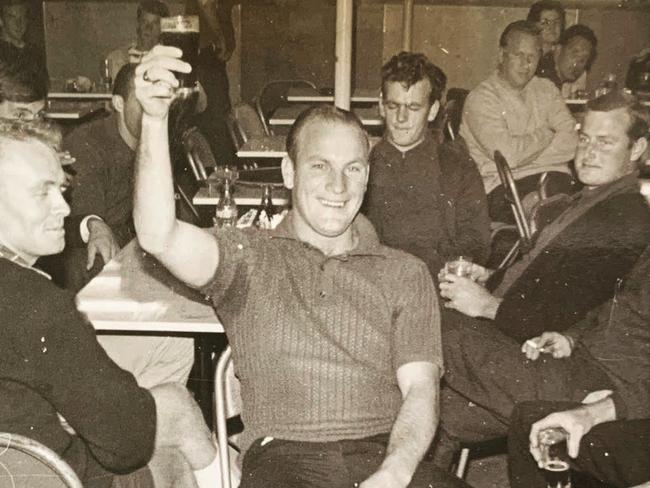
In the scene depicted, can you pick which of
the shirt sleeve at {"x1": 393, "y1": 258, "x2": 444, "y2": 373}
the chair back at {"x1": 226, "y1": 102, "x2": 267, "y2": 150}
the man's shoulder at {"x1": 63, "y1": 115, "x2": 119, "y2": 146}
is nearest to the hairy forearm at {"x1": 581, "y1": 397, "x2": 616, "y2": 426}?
the shirt sleeve at {"x1": 393, "y1": 258, "x2": 444, "y2": 373}

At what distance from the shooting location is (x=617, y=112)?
2.70 m

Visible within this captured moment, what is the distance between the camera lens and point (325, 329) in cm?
188

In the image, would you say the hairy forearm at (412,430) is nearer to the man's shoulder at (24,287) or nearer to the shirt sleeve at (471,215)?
the man's shoulder at (24,287)

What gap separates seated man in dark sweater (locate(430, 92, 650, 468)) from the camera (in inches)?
89.5

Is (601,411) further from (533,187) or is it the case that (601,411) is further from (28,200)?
(533,187)

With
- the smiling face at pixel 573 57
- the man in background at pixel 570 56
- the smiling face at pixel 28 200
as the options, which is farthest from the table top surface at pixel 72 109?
the smiling face at pixel 28 200

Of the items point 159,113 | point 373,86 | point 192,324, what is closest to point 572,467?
point 192,324

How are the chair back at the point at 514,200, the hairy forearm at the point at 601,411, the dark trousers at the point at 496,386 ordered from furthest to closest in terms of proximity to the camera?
the chair back at the point at 514,200 < the dark trousers at the point at 496,386 < the hairy forearm at the point at 601,411

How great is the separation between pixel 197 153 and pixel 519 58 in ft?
6.53

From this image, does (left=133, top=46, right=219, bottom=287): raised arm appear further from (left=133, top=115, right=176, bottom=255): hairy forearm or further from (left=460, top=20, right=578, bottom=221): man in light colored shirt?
(left=460, top=20, right=578, bottom=221): man in light colored shirt

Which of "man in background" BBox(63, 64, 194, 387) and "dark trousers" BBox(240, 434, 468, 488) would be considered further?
"man in background" BBox(63, 64, 194, 387)

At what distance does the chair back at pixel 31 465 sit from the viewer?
149 cm

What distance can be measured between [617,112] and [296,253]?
138 centimetres

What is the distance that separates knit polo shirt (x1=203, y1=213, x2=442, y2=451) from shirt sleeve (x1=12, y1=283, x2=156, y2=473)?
12.2 inches
